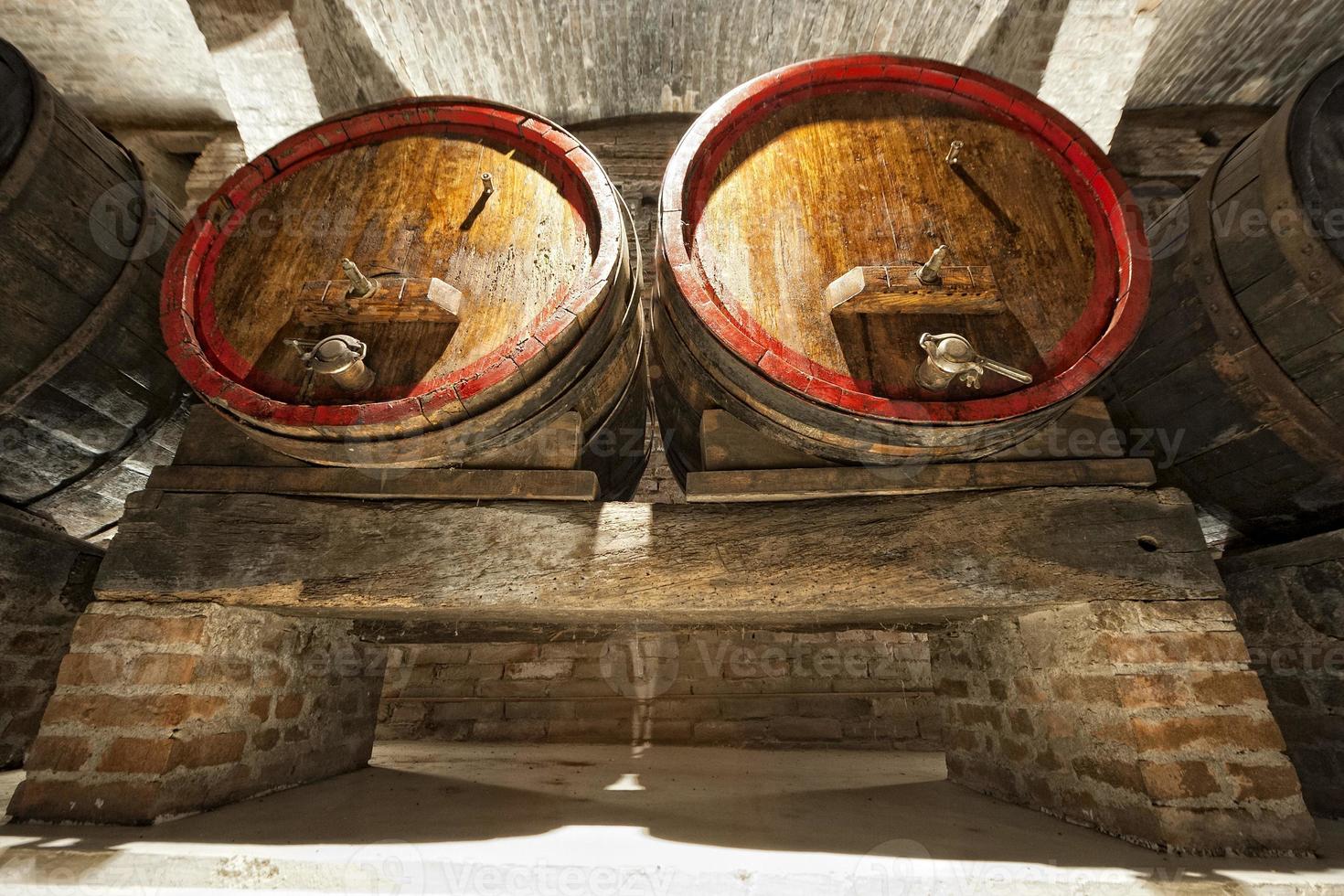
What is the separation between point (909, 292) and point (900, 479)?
521 millimetres

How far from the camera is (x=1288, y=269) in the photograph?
5.11 ft

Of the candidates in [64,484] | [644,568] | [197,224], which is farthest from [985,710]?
[64,484]

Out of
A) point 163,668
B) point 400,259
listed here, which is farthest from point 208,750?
point 400,259

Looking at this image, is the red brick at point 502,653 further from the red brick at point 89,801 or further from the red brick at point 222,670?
the red brick at point 89,801

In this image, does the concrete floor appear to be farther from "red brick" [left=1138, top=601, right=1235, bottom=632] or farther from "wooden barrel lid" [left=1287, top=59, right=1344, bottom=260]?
"wooden barrel lid" [left=1287, top=59, right=1344, bottom=260]

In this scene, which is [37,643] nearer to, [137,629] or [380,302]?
[137,629]

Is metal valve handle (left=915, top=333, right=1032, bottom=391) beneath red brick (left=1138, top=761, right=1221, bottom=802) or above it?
above

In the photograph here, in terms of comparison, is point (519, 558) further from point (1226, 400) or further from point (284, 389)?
point (1226, 400)

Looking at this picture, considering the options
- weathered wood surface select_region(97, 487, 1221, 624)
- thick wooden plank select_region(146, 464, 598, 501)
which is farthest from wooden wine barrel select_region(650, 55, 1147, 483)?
thick wooden plank select_region(146, 464, 598, 501)

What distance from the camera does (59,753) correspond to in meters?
1.43

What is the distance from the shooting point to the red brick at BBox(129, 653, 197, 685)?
1494 millimetres

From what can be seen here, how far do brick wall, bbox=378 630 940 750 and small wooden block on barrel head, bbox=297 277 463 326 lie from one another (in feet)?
8.04

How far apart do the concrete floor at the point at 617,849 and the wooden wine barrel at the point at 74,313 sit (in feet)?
3.36

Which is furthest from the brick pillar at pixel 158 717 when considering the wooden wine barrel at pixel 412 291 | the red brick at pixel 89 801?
the wooden wine barrel at pixel 412 291
